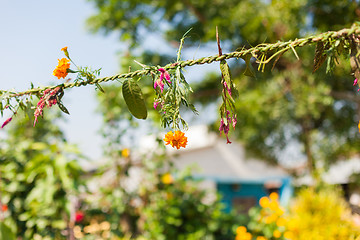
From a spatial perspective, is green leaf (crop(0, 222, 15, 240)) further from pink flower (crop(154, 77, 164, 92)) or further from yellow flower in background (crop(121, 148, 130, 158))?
pink flower (crop(154, 77, 164, 92))

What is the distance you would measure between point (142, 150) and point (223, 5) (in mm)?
4012

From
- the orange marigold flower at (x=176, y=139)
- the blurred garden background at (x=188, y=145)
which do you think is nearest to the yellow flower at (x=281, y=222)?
the blurred garden background at (x=188, y=145)

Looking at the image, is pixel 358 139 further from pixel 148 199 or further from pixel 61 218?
pixel 61 218

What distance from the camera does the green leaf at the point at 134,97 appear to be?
771mm

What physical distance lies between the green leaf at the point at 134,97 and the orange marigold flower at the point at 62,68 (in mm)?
136

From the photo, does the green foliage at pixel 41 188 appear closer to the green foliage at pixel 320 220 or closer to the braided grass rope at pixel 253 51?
the braided grass rope at pixel 253 51

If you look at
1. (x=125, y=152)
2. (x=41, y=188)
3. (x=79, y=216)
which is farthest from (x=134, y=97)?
(x=125, y=152)

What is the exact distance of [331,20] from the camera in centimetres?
439

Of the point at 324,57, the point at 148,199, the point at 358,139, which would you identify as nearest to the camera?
the point at 324,57

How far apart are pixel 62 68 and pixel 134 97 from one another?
0.17 m

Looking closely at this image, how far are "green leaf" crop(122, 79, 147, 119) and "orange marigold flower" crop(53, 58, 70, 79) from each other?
14cm

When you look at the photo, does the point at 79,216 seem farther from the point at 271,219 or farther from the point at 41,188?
the point at 271,219

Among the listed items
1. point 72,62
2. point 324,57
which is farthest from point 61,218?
point 324,57

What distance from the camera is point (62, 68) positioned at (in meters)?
0.78
